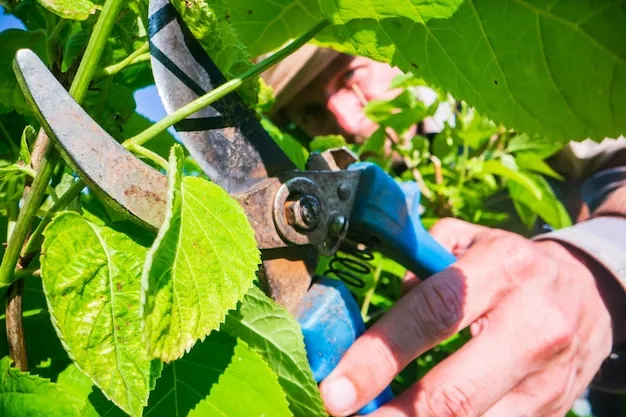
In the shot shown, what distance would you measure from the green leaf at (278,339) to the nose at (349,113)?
1.34m

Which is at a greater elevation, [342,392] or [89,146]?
[89,146]

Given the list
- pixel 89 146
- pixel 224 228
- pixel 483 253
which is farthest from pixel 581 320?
pixel 89 146

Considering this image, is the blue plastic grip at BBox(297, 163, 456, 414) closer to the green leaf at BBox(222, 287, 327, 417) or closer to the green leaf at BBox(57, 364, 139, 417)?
the green leaf at BBox(222, 287, 327, 417)

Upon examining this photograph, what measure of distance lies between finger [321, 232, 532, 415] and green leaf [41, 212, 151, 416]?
39 cm

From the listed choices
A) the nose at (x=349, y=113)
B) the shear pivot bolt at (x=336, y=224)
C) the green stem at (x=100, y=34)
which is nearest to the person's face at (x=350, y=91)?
the nose at (x=349, y=113)

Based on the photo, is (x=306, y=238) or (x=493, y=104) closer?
(x=493, y=104)

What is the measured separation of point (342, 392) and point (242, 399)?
0.21 meters

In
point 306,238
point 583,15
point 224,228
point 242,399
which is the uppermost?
point 583,15

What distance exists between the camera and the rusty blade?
473 millimetres

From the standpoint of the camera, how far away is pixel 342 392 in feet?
2.61

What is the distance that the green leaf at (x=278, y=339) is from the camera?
0.67m

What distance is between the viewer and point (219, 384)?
0.62 m

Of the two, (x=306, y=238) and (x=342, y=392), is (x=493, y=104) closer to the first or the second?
(x=306, y=238)

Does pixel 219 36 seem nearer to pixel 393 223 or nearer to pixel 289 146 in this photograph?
pixel 393 223
